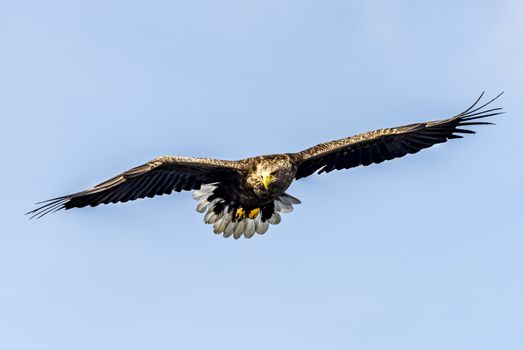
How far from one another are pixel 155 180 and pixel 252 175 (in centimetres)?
117

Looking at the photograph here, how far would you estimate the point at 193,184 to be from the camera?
49.1ft

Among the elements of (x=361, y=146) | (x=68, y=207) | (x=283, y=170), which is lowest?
(x=68, y=207)

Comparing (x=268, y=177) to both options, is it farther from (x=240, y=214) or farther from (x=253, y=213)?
(x=240, y=214)

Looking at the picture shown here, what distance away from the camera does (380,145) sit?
15641mm

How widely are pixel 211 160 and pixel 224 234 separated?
178 cm

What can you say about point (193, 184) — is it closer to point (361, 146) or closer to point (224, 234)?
point (224, 234)

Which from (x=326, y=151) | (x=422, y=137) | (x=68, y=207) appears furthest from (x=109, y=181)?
(x=422, y=137)

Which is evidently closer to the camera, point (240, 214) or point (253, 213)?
point (253, 213)

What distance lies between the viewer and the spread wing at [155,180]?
45.8 feet

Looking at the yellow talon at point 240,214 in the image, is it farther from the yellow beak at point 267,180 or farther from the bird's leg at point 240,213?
the yellow beak at point 267,180

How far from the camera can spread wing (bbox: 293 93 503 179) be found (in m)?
15.2

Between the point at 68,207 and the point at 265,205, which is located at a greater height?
the point at 265,205

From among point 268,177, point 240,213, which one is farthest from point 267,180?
point 240,213

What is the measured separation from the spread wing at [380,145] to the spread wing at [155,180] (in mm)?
1131
